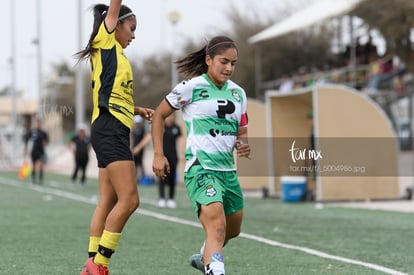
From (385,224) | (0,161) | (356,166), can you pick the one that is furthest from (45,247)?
(0,161)

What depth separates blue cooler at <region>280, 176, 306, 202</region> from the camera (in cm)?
1927

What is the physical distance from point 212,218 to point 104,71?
1.49m

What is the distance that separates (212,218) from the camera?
6555mm

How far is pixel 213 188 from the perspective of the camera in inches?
263

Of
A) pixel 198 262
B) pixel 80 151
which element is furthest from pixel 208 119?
pixel 80 151

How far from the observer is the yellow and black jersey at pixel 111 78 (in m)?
7.13

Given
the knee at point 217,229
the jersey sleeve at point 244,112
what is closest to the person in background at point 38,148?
the jersey sleeve at point 244,112

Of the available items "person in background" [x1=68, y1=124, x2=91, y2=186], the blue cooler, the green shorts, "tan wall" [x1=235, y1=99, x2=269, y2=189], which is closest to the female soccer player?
the green shorts

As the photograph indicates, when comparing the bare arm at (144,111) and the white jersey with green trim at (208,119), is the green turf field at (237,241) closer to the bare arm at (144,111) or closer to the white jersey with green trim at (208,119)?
the bare arm at (144,111)

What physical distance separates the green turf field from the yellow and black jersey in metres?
1.73

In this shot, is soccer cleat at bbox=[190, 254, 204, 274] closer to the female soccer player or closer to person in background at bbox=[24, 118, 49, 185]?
the female soccer player

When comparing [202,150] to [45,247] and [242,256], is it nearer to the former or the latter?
[242,256]

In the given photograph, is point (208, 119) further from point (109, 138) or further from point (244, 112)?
point (109, 138)

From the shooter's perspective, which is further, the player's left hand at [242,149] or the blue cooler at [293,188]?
the blue cooler at [293,188]
